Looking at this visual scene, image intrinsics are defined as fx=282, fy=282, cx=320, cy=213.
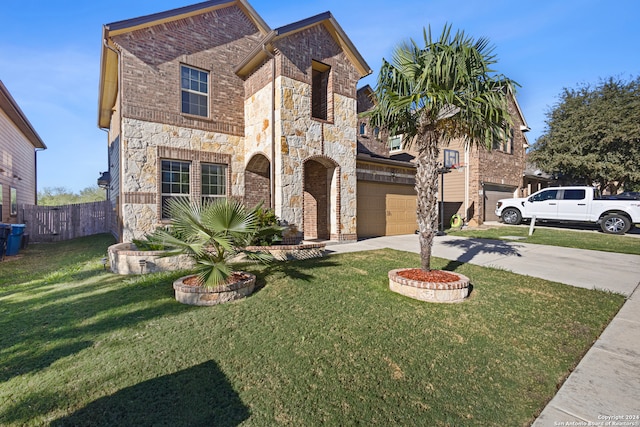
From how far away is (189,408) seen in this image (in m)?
2.46

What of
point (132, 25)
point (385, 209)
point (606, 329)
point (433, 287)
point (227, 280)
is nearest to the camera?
point (606, 329)

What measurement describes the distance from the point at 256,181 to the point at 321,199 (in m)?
2.54

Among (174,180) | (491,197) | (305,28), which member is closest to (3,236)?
(174,180)

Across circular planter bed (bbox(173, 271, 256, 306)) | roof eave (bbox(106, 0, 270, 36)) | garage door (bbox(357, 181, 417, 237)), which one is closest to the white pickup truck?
garage door (bbox(357, 181, 417, 237))

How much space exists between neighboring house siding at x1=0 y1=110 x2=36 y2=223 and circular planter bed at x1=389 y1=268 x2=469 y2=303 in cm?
1619

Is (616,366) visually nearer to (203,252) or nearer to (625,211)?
(203,252)

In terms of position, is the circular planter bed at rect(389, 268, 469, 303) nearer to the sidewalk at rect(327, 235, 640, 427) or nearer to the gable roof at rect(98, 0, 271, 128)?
the sidewalk at rect(327, 235, 640, 427)

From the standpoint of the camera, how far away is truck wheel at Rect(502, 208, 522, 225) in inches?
617

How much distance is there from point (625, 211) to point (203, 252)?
16921 millimetres

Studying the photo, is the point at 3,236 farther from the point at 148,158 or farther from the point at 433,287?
the point at 433,287

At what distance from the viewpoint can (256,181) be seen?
10.6 m

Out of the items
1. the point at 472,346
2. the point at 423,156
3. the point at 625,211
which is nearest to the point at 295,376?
the point at 472,346

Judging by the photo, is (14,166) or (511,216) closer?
(14,166)

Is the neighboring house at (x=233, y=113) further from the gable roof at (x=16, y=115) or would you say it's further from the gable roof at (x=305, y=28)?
the gable roof at (x=16, y=115)
